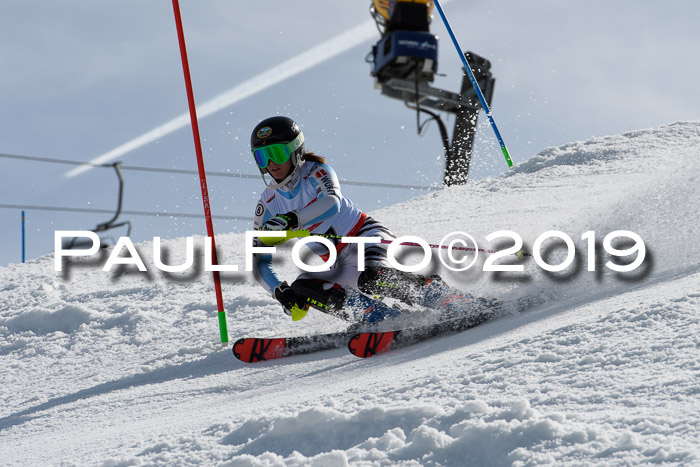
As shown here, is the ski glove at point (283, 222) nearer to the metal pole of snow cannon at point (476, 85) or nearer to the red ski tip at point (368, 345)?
the red ski tip at point (368, 345)

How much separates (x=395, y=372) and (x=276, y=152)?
1.96 m

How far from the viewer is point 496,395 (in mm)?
2146

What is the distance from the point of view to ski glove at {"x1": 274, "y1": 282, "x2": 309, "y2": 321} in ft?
14.0

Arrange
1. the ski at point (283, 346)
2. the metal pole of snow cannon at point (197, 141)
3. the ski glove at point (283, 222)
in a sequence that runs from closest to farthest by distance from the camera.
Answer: the ski glove at point (283, 222) → the ski at point (283, 346) → the metal pole of snow cannon at point (197, 141)

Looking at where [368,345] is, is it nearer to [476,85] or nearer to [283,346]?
[283,346]

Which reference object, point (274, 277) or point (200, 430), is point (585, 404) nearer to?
point (200, 430)

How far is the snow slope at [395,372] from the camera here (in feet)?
6.22

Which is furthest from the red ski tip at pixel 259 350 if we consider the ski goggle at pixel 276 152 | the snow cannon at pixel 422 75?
the snow cannon at pixel 422 75

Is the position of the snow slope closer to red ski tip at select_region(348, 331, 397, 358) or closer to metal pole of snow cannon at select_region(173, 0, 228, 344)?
red ski tip at select_region(348, 331, 397, 358)

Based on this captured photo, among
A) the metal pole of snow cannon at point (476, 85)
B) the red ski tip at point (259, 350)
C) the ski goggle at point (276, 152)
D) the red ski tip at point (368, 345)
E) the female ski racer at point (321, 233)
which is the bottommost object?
the red ski tip at point (259, 350)

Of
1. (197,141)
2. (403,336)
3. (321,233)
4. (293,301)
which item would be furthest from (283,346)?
(197,141)

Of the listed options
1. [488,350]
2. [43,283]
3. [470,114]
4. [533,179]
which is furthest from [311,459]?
[470,114]

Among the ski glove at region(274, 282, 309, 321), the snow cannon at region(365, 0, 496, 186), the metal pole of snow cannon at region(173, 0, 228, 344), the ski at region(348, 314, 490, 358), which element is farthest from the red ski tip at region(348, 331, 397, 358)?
the snow cannon at region(365, 0, 496, 186)

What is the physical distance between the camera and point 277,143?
441 centimetres
